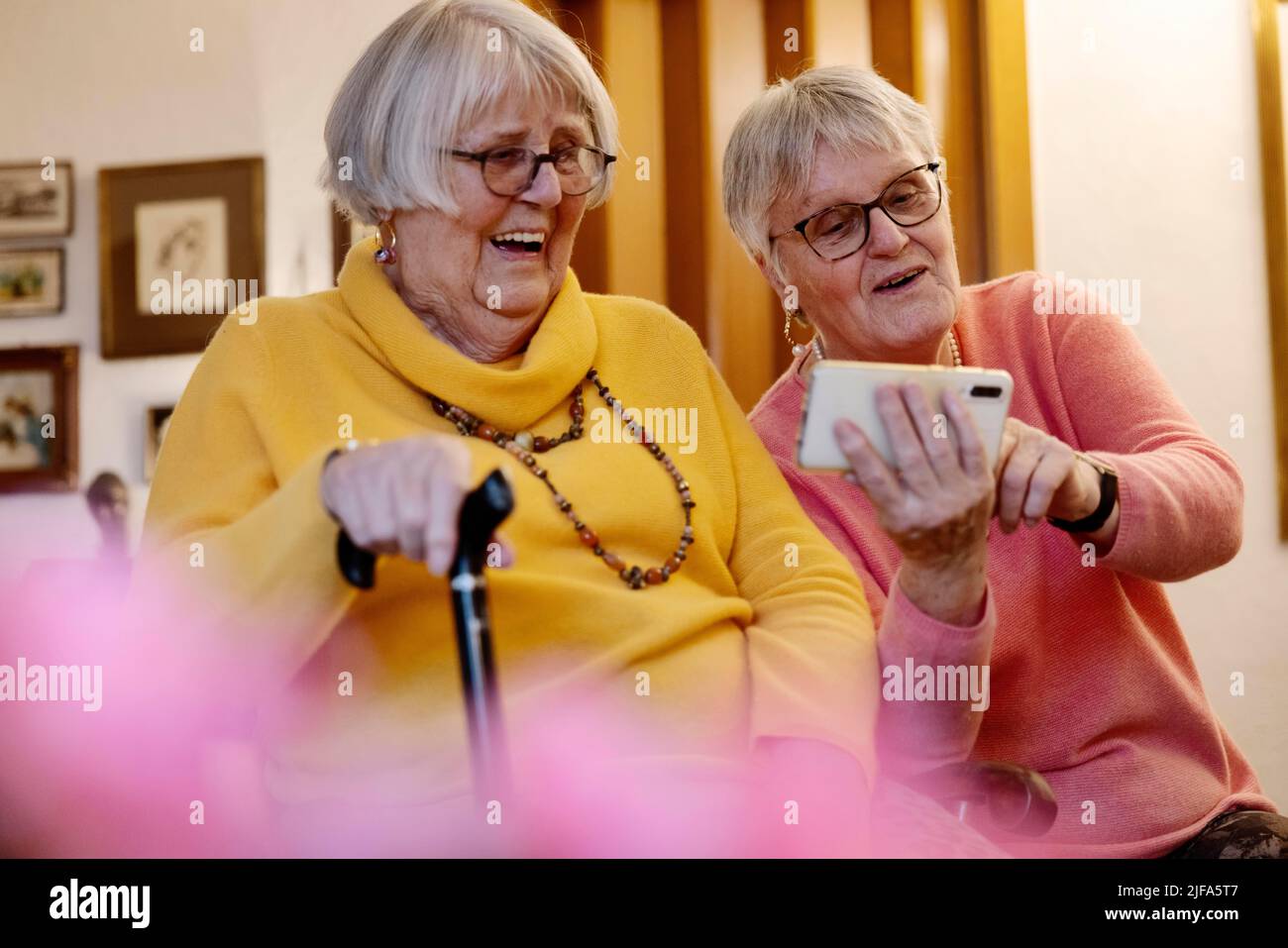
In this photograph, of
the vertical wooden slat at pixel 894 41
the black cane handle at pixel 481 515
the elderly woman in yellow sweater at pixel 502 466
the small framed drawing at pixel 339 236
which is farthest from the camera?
the small framed drawing at pixel 339 236

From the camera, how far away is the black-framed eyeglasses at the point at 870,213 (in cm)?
129

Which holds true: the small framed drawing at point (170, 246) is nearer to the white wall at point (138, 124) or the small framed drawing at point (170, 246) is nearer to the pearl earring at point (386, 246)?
the white wall at point (138, 124)

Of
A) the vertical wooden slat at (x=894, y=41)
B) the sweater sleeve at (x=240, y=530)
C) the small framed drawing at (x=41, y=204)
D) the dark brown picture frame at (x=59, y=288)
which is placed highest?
the vertical wooden slat at (x=894, y=41)

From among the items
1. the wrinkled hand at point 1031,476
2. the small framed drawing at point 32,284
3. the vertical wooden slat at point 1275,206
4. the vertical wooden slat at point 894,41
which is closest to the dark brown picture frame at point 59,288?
the small framed drawing at point 32,284

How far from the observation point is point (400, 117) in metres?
1.04

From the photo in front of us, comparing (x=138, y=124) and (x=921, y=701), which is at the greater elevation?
(x=138, y=124)

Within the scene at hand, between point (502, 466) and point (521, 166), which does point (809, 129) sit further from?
point (502, 466)

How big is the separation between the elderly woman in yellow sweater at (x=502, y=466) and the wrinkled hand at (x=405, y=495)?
10 centimetres

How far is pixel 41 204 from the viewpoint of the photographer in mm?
2664

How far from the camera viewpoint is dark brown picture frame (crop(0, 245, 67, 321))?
104 inches

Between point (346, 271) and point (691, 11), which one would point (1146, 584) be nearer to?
→ point (346, 271)

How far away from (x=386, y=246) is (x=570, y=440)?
24cm

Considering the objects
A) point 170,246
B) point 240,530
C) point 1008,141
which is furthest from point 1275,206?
point 170,246
